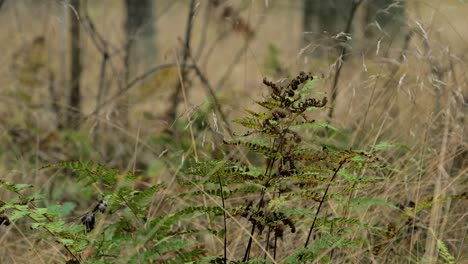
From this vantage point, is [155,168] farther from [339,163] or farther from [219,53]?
[219,53]

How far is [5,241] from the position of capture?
3076 millimetres

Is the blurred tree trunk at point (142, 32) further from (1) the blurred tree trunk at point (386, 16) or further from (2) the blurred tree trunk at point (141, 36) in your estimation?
(1) the blurred tree trunk at point (386, 16)

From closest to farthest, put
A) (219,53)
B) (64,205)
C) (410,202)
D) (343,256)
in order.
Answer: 1. (343,256)
2. (410,202)
3. (64,205)
4. (219,53)

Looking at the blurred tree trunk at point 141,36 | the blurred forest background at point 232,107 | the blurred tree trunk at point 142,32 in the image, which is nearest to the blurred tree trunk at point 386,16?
the blurred forest background at point 232,107

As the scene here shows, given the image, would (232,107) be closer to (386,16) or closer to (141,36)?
(386,16)

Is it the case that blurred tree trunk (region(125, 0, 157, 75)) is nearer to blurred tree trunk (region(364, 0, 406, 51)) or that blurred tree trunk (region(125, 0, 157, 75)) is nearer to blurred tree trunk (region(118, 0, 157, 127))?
blurred tree trunk (region(118, 0, 157, 127))

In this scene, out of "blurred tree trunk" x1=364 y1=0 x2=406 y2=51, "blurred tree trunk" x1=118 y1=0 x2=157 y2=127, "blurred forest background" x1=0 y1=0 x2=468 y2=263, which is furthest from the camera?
"blurred tree trunk" x1=118 y1=0 x2=157 y2=127

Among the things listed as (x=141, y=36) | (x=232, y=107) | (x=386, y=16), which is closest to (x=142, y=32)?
(x=141, y=36)

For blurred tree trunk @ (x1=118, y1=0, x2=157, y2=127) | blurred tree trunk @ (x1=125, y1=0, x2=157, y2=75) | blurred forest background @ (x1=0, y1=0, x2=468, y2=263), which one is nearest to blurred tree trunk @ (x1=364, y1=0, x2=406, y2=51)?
blurred forest background @ (x1=0, y1=0, x2=468, y2=263)

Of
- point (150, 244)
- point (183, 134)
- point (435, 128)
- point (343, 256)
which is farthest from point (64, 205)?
point (435, 128)

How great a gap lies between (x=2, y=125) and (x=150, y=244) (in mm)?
2294

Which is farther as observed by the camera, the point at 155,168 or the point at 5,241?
the point at 155,168

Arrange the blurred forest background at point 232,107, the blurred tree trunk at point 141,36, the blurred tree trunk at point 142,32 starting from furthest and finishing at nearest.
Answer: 1. the blurred tree trunk at point 142,32
2. the blurred tree trunk at point 141,36
3. the blurred forest background at point 232,107

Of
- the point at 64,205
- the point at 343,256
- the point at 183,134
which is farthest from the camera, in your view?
the point at 183,134
